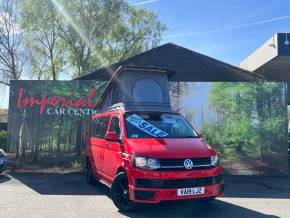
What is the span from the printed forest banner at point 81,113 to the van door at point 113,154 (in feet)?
17.8

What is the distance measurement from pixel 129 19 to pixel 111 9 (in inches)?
105

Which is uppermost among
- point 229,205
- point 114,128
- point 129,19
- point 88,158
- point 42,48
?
point 129,19

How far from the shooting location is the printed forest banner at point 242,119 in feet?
44.8

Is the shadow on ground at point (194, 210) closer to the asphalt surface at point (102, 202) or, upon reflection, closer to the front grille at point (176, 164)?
the asphalt surface at point (102, 202)

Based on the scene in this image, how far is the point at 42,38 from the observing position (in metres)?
29.6

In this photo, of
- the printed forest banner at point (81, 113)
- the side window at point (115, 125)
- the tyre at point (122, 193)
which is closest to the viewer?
the tyre at point (122, 193)

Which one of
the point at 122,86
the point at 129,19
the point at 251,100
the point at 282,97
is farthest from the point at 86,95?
the point at 129,19

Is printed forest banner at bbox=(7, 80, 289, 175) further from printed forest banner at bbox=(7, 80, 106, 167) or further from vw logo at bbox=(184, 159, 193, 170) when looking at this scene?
vw logo at bbox=(184, 159, 193, 170)

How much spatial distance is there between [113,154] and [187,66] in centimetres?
842

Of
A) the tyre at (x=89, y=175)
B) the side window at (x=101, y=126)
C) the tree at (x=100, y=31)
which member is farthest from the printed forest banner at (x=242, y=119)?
the tree at (x=100, y=31)

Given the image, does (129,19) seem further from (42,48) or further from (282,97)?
(282,97)

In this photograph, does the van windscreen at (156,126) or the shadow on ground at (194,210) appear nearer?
the shadow on ground at (194,210)

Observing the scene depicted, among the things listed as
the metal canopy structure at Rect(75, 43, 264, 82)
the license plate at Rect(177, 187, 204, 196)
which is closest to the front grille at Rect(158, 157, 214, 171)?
the license plate at Rect(177, 187, 204, 196)

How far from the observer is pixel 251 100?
13922 millimetres
